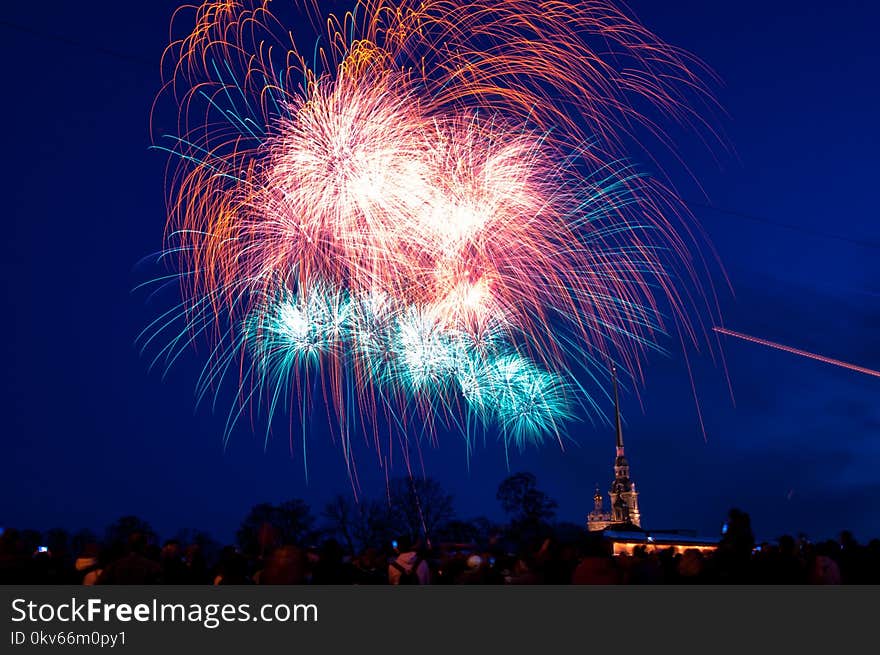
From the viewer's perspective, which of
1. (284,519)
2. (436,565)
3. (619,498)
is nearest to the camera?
(436,565)

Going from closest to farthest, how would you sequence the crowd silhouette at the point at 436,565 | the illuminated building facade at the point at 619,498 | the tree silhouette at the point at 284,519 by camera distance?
the crowd silhouette at the point at 436,565
the tree silhouette at the point at 284,519
the illuminated building facade at the point at 619,498

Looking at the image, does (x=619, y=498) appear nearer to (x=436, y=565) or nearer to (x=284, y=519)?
(x=284, y=519)

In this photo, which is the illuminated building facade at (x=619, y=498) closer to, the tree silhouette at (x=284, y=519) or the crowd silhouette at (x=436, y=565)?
the tree silhouette at (x=284, y=519)

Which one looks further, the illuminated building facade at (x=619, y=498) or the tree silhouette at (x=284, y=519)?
the illuminated building facade at (x=619, y=498)

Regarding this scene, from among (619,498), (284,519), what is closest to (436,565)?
(284,519)

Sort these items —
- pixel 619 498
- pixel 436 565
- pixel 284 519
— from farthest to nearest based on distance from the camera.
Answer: pixel 619 498 → pixel 284 519 → pixel 436 565

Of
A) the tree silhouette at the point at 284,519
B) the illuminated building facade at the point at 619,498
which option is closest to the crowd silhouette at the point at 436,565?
the tree silhouette at the point at 284,519

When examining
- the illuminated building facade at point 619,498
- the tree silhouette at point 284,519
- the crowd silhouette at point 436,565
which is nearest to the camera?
the crowd silhouette at point 436,565

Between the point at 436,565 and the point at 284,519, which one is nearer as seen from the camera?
the point at 436,565
